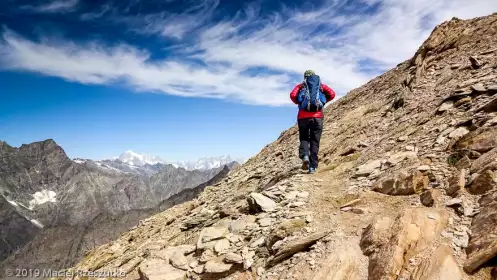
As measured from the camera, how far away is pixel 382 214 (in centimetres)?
913

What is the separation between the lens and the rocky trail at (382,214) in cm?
737

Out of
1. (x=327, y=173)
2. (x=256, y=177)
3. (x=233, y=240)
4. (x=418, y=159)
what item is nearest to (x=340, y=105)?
(x=256, y=177)

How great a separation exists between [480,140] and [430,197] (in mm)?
2840

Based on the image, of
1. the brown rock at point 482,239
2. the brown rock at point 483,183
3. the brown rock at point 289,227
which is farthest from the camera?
the brown rock at point 289,227

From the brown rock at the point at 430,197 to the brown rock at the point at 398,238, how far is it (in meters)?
0.45

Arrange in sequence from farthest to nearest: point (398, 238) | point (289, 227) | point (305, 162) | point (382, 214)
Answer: point (305, 162) → point (289, 227) → point (382, 214) → point (398, 238)

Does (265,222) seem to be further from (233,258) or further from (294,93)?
(294,93)

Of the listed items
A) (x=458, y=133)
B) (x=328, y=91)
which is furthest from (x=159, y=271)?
(x=458, y=133)

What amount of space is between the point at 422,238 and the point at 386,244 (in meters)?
0.80

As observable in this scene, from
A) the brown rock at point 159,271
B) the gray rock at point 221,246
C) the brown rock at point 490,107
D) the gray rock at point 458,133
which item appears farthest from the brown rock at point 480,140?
the brown rock at point 159,271

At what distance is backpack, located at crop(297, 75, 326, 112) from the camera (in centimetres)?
1388

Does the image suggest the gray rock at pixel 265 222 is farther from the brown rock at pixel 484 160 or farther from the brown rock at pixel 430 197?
the brown rock at pixel 484 160

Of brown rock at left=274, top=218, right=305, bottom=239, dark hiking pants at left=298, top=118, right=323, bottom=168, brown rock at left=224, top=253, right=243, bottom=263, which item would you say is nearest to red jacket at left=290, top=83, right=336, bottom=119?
dark hiking pants at left=298, top=118, right=323, bottom=168

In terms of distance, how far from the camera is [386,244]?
7.73 m
